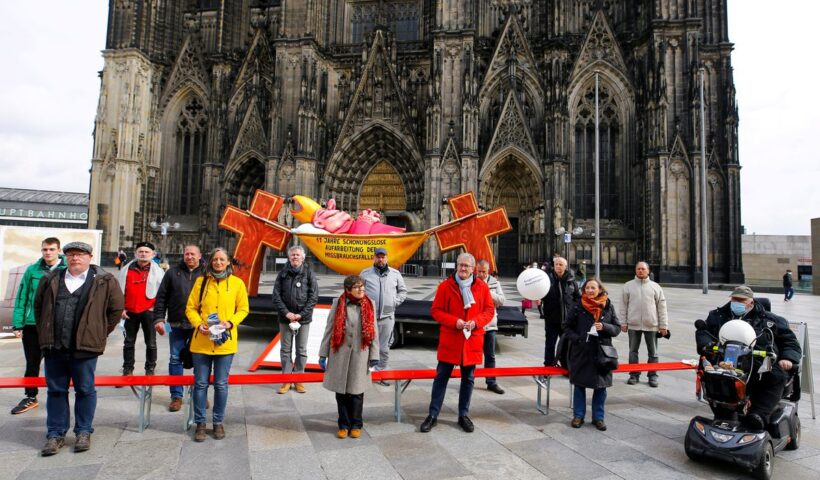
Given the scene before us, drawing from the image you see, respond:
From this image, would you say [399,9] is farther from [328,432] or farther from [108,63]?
[328,432]

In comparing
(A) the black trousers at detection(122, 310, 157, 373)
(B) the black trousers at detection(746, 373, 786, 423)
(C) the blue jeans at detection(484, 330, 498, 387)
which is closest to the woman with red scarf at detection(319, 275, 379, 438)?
(C) the blue jeans at detection(484, 330, 498, 387)

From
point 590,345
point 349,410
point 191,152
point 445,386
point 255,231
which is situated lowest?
point 349,410

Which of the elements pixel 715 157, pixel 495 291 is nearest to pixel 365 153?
pixel 715 157

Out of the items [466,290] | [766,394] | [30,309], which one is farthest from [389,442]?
[30,309]

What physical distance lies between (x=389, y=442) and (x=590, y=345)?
2.03 metres

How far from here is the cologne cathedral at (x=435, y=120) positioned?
21250 millimetres

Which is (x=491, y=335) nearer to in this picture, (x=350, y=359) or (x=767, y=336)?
(x=350, y=359)

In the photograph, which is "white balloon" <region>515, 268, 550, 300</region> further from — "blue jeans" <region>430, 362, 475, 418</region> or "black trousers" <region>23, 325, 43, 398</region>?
"black trousers" <region>23, 325, 43, 398</region>

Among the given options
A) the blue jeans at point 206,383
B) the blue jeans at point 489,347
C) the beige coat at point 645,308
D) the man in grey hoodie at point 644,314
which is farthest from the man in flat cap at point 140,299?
the beige coat at point 645,308

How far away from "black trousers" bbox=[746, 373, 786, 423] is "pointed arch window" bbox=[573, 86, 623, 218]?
823 inches

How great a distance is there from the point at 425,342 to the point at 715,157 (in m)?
20.4

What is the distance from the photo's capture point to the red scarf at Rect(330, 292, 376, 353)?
12.8 ft

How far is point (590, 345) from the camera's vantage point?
417 cm

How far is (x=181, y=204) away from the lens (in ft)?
87.9
